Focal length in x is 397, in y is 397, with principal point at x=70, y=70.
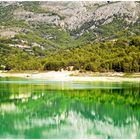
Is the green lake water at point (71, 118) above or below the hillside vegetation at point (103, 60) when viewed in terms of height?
below

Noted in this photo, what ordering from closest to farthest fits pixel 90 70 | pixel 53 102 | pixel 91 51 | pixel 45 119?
1. pixel 45 119
2. pixel 53 102
3. pixel 90 70
4. pixel 91 51

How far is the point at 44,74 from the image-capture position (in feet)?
446

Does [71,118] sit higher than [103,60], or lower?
lower

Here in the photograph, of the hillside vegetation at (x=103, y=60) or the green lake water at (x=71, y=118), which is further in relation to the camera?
the hillside vegetation at (x=103, y=60)

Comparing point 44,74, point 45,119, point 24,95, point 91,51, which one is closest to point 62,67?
point 44,74

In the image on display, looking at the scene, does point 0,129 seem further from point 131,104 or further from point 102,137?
point 131,104

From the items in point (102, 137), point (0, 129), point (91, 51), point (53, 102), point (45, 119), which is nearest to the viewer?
point (102, 137)

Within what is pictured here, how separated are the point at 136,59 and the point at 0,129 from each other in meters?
95.0

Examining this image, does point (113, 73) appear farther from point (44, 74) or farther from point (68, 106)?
point (68, 106)

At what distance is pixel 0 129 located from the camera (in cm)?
2809

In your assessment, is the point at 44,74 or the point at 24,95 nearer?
the point at 24,95

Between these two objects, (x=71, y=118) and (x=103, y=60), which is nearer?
(x=71, y=118)

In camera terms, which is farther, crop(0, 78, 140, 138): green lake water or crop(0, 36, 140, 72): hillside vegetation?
crop(0, 36, 140, 72): hillside vegetation

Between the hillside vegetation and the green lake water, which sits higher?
the hillside vegetation
